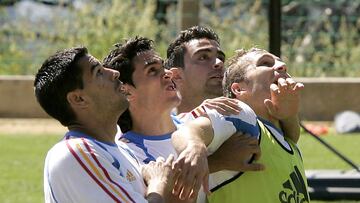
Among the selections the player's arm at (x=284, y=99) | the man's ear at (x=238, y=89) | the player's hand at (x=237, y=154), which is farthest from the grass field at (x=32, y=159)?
the player's hand at (x=237, y=154)

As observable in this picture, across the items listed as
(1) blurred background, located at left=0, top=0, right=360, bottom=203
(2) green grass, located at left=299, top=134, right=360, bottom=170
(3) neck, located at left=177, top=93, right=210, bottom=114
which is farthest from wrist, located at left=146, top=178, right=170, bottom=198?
(1) blurred background, located at left=0, top=0, right=360, bottom=203

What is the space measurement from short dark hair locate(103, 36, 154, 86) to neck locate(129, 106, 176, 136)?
0.13m

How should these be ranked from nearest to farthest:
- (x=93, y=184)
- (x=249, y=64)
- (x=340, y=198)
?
(x=93, y=184)
(x=249, y=64)
(x=340, y=198)

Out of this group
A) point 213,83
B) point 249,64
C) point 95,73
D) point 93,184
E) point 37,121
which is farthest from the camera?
point 37,121

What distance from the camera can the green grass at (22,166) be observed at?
904 cm

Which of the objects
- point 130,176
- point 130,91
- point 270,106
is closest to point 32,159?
point 130,91

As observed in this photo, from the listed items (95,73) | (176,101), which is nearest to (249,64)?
(176,101)

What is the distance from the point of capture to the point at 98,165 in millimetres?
3707

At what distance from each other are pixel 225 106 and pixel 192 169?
1.32ft

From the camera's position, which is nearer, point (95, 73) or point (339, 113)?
point (95, 73)

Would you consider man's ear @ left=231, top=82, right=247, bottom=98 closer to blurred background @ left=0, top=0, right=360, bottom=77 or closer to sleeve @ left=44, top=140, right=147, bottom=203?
sleeve @ left=44, top=140, right=147, bottom=203

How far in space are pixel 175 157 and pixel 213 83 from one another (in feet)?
4.04

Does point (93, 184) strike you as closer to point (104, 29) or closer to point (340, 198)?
point (340, 198)

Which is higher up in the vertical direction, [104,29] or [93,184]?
[93,184]
